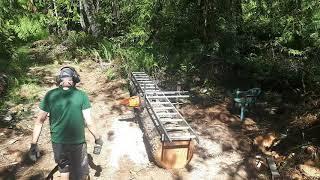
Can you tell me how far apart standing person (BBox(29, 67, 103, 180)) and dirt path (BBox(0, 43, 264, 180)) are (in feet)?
5.48

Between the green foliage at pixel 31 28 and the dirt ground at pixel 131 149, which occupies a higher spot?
the green foliage at pixel 31 28

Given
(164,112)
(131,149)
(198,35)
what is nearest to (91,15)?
(198,35)

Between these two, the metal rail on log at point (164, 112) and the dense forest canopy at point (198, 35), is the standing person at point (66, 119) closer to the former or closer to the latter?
the metal rail on log at point (164, 112)

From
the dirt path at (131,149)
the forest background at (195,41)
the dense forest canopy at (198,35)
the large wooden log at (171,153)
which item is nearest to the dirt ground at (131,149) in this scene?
the dirt path at (131,149)

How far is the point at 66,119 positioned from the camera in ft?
16.7

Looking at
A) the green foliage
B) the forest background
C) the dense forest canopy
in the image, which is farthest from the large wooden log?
the green foliage

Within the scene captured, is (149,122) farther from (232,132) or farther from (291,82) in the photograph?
(291,82)

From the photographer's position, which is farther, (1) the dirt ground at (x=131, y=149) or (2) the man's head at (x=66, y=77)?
(1) the dirt ground at (x=131, y=149)

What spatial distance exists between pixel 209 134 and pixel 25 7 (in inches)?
471

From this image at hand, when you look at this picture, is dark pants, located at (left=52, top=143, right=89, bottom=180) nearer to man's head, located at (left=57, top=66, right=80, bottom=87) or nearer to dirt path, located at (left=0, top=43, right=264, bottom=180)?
man's head, located at (left=57, top=66, right=80, bottom=87)

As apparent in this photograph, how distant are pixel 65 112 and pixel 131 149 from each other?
3048 millimetres

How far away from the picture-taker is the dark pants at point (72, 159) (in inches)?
205

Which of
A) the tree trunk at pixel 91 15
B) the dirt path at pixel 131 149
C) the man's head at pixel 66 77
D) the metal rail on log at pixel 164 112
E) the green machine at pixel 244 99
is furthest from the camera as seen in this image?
the tree trunk at pixel 91 15

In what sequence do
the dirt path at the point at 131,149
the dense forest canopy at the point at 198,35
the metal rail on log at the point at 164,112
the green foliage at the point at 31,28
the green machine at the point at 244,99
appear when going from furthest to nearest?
the green foliage at the point at 31,28
the dense forest canopy at the point at 198,35
the green machine at the point at 244,99
the dirt path at the point at 131,149
the metal rail on log at the point at 164,112
